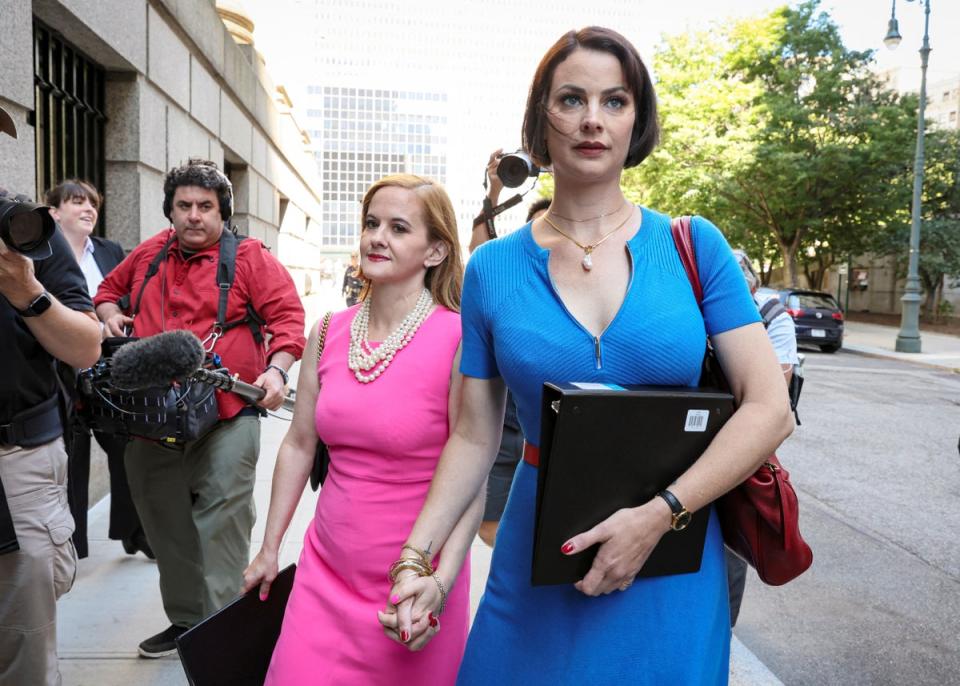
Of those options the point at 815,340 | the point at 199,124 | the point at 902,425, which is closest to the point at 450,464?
the point at 199,124

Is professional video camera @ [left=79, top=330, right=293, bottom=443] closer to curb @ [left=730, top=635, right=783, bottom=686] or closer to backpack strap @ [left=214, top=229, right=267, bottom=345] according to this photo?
backpack strap @ [left=214, top=229, right=267, bottom=345]

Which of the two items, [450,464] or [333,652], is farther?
[333,652]

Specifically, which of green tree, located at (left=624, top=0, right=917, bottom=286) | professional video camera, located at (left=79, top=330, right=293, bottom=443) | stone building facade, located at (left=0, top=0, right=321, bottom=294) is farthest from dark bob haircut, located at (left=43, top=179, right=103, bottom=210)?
green tree, located at (left=624, top=0, right=917, bottom=286)

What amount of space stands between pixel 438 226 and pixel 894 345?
24.1 meters

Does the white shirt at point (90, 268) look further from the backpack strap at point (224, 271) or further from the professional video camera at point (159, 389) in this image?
the professional video camera at point (159, 389)

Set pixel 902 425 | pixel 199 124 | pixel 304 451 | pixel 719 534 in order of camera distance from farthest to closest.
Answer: pixel 902 425
pixel 199 124
pixel 304 451
pixel 719 534

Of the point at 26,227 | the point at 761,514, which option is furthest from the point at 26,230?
the point at 761,514

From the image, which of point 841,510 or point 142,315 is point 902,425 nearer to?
point 841,510

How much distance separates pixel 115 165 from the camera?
662 cm

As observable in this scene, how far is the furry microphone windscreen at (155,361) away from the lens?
2.86 meters

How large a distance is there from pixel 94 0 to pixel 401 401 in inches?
186

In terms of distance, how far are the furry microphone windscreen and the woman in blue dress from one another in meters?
1.49

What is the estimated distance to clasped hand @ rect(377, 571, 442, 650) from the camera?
168 cm

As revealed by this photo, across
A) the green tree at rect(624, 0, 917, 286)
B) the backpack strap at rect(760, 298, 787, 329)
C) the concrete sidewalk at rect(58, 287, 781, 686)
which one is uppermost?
the green tree at rect(624, 0, 917, 286)
